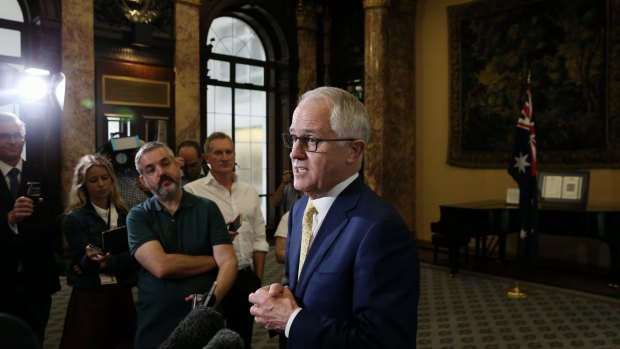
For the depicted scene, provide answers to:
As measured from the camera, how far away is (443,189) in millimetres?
9086

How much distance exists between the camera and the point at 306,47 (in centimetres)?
996

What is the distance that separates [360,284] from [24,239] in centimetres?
275

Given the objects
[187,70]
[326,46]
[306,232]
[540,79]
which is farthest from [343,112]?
[326,46]

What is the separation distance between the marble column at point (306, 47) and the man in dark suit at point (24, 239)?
22.3 ft

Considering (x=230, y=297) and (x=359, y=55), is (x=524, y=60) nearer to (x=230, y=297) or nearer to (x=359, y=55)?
(x=359, y=55)

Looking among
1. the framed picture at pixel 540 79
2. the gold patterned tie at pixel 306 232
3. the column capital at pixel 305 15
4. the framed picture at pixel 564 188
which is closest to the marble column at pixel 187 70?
the column capital at pixel 305 15

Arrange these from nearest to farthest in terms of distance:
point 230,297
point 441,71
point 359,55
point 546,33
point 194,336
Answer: point 194,336 < point 230,297 < point 546,33 < point 441,71 < point 359,55

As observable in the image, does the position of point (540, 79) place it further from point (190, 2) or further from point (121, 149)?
point (121, 149)

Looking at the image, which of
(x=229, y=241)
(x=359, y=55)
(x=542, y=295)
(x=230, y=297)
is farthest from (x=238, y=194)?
(x=359, y=55)

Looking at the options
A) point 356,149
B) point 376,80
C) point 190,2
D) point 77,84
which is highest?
point 190,2

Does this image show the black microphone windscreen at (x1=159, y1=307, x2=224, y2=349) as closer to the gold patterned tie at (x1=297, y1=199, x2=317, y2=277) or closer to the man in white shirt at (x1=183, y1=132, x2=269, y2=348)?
the gold patterned tie at (x1=297, y1=199, x2=317, y2=277)

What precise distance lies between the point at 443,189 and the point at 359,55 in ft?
9.76

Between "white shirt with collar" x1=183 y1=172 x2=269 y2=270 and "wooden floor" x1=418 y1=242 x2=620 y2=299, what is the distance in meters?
4.01

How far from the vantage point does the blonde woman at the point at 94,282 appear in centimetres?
282
